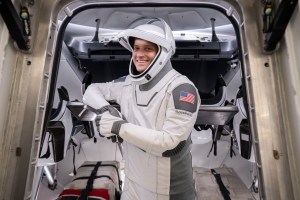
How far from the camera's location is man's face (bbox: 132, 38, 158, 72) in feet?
6.09

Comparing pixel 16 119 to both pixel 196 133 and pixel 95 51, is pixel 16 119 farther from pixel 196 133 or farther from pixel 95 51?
pixel 196 133

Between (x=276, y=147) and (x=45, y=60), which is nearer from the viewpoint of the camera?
(x=276, y=147)

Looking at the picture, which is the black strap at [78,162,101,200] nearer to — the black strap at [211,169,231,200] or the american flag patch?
the black strap at [211,169,231,200]

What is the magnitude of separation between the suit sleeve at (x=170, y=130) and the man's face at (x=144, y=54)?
333mm

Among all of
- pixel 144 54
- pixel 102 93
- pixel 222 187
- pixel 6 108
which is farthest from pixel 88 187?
pixel 144 54

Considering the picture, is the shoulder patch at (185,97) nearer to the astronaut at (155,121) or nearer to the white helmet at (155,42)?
the astronaut at (155,121)

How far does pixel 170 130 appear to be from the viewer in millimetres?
1635

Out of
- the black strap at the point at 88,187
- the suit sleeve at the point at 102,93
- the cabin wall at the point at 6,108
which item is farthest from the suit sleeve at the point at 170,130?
the black strap at the point at 88,187

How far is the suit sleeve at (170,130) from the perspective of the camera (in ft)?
5.34

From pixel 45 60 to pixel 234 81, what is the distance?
3106 mm

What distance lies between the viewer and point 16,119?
A: 1747mm

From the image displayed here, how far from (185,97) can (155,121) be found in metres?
0.30

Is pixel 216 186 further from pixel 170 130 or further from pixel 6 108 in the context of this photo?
pixel 6 108

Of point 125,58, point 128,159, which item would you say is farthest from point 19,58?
point 125,58
